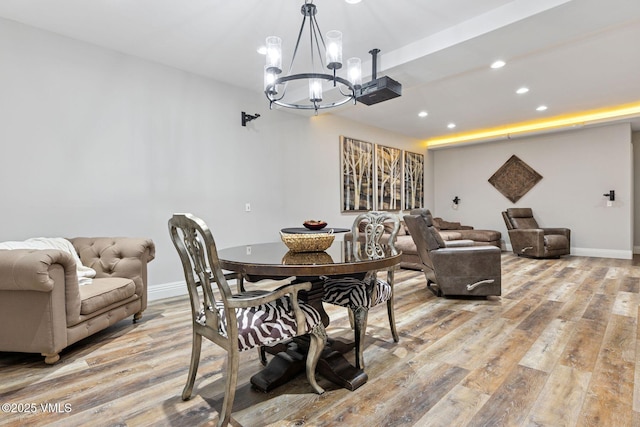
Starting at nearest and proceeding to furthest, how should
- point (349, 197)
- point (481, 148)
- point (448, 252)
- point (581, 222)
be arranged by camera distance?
point (448, 252) < point (349, 197) < point (581, 222) < point (481, 148)

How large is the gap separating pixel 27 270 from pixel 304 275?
5.57 feet

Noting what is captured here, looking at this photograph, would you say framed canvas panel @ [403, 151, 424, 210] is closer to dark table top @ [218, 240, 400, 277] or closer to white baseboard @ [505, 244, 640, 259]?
white baseboard @ [505, 244, 640, 259]

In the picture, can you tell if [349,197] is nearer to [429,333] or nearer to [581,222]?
[429,333]

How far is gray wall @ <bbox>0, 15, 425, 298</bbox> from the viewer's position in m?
2.80

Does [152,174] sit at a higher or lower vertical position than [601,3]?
lower

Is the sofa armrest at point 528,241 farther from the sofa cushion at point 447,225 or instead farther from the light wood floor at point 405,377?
the light wood floor at point 405,377

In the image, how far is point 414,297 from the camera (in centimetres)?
357

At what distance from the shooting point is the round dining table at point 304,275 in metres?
1.51

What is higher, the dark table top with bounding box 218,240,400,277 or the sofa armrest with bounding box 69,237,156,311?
the dark table top with bounding box 218,240,400,277

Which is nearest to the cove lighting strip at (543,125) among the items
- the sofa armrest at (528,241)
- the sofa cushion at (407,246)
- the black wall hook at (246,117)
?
the sofa armrest at (528,241)

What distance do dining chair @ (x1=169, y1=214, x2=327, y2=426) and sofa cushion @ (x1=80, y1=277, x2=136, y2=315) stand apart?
1.09m

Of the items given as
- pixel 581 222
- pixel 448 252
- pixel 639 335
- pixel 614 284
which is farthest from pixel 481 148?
pixel 639 335

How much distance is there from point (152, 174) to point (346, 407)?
3.06m

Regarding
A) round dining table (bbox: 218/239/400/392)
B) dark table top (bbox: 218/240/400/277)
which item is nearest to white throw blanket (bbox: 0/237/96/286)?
round dining table (bbox: 218/239/400/392)
